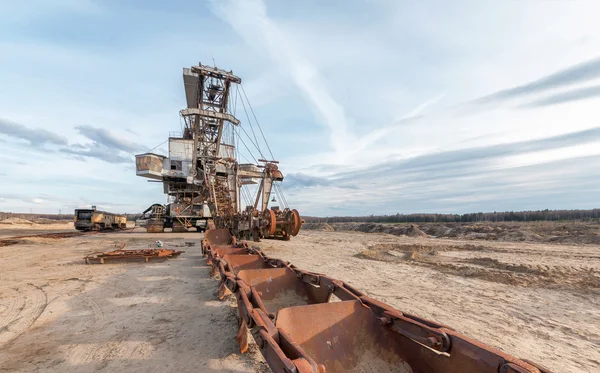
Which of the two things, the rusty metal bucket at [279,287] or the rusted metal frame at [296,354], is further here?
the rusty metal bucket at [279,287]

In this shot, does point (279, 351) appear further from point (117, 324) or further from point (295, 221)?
point (295, 221)

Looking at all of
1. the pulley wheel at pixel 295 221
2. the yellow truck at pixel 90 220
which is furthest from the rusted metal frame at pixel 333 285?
the yellow truck at pixel 90 220

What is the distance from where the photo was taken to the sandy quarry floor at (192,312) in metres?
3.07

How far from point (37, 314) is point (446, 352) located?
569 cm

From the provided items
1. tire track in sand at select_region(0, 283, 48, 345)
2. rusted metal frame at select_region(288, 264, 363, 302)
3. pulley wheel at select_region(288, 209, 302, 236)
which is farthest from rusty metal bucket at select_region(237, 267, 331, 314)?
pulley wheel at select_region(288, 209, 302, 236)

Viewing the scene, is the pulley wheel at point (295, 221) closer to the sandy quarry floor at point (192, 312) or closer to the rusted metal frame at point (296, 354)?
the sandy quarry floor at point (192, 312)

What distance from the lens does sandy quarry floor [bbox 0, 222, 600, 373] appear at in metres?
3.07

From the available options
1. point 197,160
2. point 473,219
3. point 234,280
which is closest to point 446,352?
point 234,280

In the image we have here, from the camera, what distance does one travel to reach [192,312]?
4383 mm

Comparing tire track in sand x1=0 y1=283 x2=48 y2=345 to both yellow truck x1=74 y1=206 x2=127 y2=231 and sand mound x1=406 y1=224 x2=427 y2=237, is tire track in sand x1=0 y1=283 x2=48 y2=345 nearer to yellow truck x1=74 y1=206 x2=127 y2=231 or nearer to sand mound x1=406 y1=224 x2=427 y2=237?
yellow truck x1=74 y1=206 x2=127 y2=231

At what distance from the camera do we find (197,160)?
24781 millimetres

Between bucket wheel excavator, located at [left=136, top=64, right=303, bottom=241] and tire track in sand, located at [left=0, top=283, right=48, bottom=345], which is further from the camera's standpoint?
bucket wheel excavator, located at [left=136, top=64, right=303, bottom=241]

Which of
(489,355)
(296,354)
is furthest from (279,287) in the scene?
(489,355)

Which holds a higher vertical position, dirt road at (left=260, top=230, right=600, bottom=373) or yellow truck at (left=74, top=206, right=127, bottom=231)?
yellow truck at (left=74, top=206, right=127, bottom=231)
